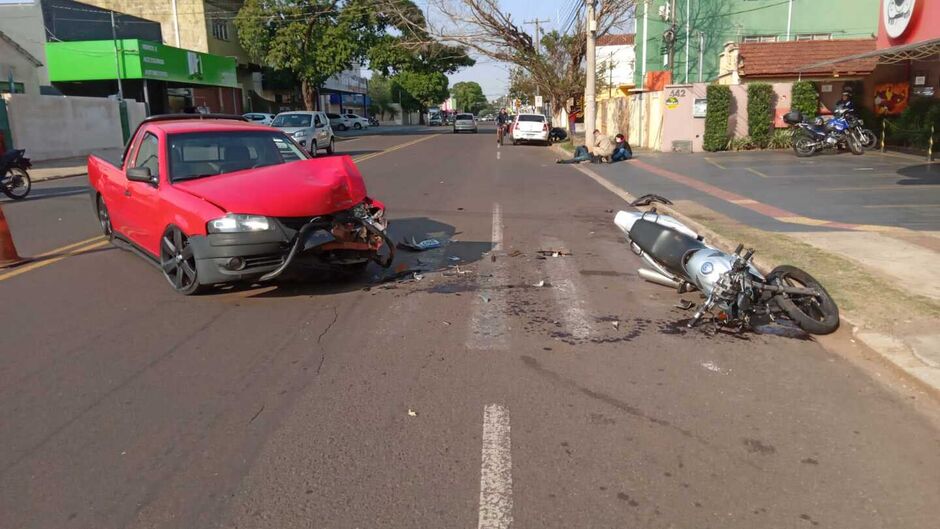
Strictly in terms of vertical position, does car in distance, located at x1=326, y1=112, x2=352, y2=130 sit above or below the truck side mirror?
above

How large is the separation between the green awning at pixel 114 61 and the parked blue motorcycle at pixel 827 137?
30881mm

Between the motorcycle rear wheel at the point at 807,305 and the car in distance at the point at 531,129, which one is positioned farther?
the car in distance at the point at 531,129

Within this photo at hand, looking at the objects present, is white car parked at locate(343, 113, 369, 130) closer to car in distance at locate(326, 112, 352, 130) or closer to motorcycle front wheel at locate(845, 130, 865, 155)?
car in distance at locate(326, 112, 352, 130)

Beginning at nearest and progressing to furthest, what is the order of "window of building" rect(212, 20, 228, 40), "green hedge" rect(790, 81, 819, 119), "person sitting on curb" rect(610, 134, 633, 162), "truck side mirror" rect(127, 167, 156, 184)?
"truck side mirror" rect(127, 167, 156, 184)
"person sitting on curb" rect(610, 134, 633, 162)
"green hedge" rect(790, 81, 819, 119)
"window of building" rect(212, 20, 228, 40)

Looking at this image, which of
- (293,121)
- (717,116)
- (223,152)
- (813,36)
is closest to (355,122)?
(813,36)

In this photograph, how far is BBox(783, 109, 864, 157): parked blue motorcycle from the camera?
22.9 m

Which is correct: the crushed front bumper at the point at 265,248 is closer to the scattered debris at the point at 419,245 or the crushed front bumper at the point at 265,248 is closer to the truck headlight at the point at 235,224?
the truck headlight at the point at 235,224

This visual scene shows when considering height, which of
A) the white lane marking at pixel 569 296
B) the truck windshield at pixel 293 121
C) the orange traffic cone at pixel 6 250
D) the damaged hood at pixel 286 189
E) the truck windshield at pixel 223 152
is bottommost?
the white lane marking at pixel 569 296

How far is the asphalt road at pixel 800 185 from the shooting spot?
1164 cm

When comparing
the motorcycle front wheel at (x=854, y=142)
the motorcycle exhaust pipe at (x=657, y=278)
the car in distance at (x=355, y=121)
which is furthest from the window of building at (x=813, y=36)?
the car in distance at (x=355, y=121)

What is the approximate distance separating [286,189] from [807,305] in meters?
4.87

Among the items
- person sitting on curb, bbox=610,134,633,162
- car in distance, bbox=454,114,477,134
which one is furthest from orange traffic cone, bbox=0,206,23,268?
car in distance, bbox=454,114,477,134

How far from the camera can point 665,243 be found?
23.2 ft

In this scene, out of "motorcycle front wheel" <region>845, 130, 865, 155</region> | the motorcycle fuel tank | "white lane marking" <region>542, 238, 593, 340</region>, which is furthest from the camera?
"motorcycle front wheel" <region>845, 130, 865, 155</region>
